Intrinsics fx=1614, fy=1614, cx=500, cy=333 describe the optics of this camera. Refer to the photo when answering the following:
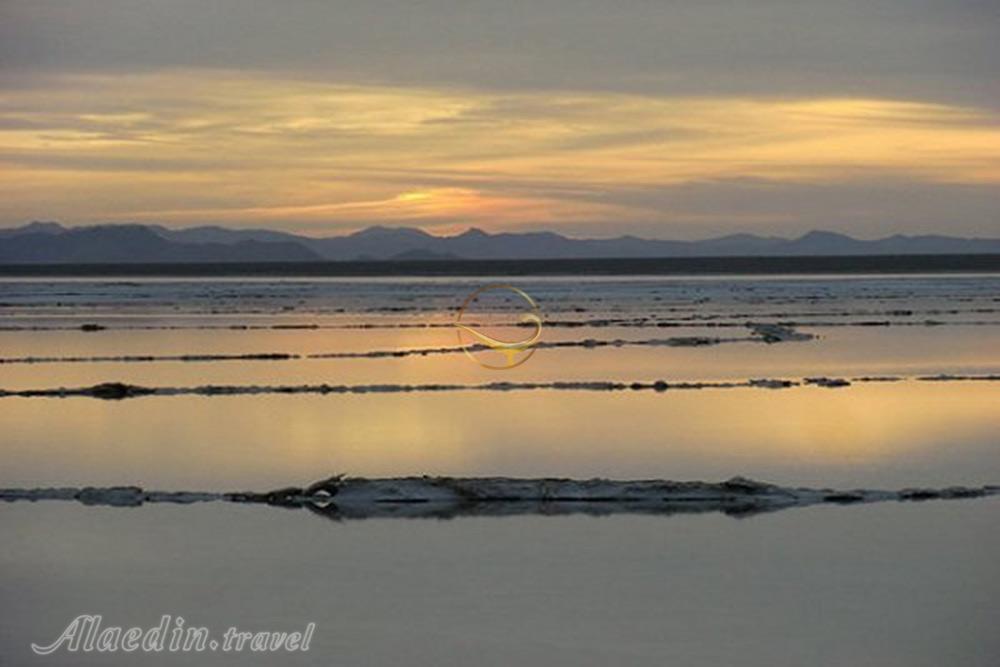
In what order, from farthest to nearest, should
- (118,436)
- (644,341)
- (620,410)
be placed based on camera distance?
(644,341)
(620,410)
(118,436)

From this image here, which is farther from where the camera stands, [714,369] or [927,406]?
[714,369]

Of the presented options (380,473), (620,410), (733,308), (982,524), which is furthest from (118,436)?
(733,308)

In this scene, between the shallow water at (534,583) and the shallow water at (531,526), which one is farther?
the shallow water at (531,526)

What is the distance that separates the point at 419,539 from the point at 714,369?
1405cm

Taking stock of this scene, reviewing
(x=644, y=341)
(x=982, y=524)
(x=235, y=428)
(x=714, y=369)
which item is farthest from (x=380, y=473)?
(x=644, y=341)

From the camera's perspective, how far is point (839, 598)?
390 inches

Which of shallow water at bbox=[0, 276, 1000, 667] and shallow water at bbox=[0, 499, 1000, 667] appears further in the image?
shallow water at bbox=[0, 276, 1000, 667]

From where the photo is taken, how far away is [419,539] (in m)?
11.8

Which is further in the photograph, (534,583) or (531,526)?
(531,526)

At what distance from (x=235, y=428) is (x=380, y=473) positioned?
13.1 ft

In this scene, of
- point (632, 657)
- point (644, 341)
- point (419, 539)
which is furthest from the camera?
point (644, 341)

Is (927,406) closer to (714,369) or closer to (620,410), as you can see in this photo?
(620,410)

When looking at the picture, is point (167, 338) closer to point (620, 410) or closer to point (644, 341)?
point (644, 341)

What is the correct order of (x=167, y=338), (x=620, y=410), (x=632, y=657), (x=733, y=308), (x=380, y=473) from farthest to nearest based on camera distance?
(x=733, y=308)
(x=167, y=338)
(x=620, y=410)
(x=380, y=473)
(x=632, y=657)
